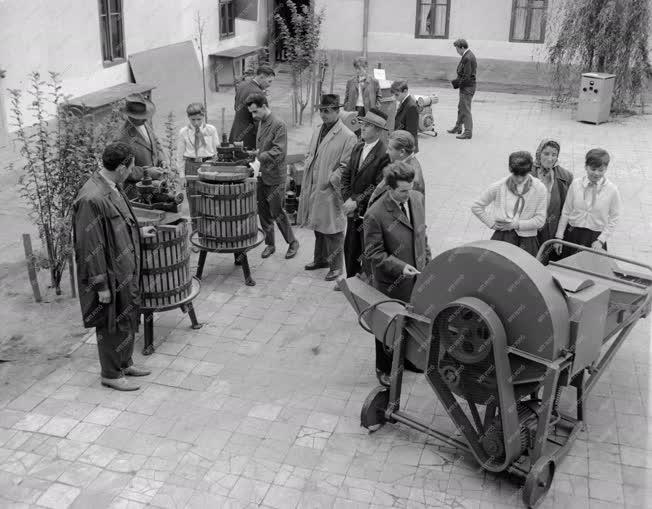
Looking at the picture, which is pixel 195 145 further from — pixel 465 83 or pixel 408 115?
pixel 465 83

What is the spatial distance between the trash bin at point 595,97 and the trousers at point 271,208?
10.5 meters

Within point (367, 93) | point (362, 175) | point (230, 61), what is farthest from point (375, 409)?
point (230, 61)

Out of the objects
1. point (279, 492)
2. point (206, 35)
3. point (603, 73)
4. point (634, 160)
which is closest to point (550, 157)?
point (279, 492)

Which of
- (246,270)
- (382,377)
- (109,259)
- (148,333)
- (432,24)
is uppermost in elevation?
(432,24)

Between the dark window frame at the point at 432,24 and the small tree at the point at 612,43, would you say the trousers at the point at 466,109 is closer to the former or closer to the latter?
the small tree at the point at 612,43

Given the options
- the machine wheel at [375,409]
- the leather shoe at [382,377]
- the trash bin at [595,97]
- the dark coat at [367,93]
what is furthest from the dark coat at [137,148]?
the trash bin at [595,97]

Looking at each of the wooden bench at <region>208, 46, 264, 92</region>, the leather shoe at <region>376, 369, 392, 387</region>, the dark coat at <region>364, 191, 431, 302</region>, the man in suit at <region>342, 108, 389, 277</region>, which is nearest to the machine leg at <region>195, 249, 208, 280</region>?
the man in suit at <region>342, 108, 389, 277</region>

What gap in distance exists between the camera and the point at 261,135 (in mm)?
8477

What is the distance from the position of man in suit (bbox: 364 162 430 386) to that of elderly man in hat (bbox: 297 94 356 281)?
1881mm

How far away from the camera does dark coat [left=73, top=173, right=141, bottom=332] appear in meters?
5.47

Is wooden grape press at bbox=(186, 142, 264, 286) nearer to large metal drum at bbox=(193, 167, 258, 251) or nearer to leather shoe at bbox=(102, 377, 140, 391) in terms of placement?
large metal drum at bbox=(193, 167, 258, 251)

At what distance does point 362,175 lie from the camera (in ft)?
23.8

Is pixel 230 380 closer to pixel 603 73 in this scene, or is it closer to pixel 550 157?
pixel 550 157

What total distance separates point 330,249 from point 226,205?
1.41 meters
